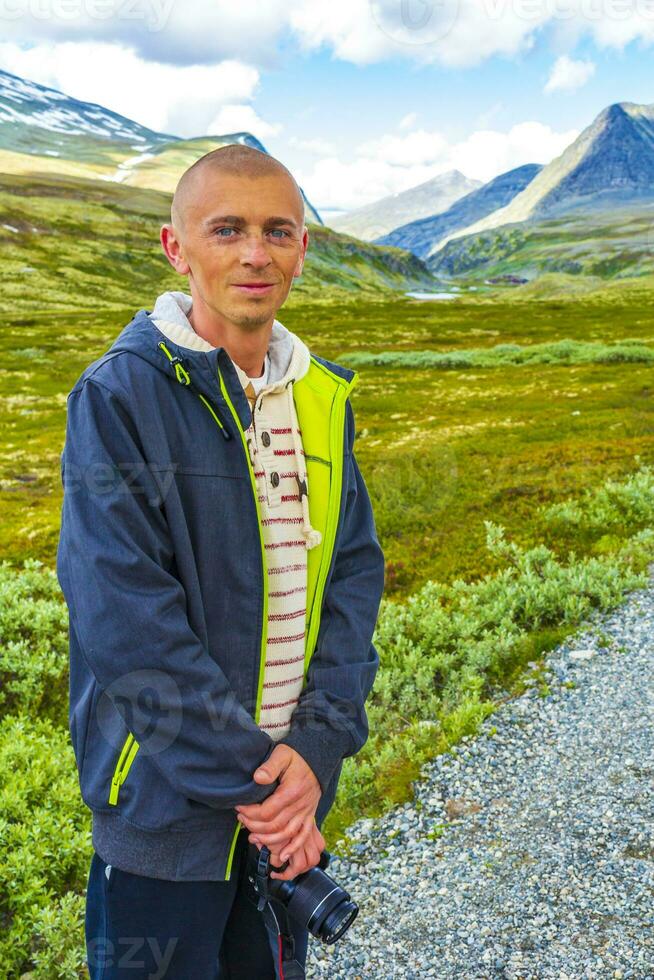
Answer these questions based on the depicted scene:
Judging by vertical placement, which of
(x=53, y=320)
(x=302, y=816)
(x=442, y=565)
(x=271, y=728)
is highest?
(x=53, y=320)

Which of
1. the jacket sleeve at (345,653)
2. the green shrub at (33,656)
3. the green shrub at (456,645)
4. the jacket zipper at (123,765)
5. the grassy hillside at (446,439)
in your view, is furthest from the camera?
the grassy hillside at (446,439)

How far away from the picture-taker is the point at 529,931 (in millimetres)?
5477

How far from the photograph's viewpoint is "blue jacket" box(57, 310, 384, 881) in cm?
280

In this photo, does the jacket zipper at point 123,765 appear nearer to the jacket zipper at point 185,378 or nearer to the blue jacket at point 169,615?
the blue jacket at point 169,615

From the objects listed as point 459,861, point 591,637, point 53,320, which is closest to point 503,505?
point 591,637

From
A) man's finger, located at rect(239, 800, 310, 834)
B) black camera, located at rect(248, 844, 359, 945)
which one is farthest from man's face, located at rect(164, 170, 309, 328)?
black camera, located at rect(248, 844, 359, 945)

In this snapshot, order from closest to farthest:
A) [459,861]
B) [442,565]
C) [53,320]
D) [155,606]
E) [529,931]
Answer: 1. [155,606]
2. [529,931]
3. [459,861]
4. [442,565]
5. [53,320]

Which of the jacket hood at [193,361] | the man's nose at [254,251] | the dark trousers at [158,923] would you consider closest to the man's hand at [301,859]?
the dark trousers at [158,923]

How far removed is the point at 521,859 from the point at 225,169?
6.08 m

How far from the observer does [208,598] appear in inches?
126

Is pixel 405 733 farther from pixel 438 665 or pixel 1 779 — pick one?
pixel 1 779

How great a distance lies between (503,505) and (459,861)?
492 inches

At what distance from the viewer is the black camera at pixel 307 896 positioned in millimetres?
3160

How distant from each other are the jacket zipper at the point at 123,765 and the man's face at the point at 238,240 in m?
1.96
